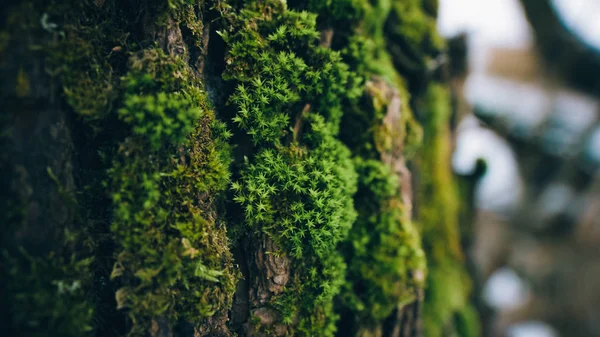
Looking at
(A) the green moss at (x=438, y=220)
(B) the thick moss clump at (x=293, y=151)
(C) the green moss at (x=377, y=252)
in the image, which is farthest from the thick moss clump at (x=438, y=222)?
(B) the thick moss clump at (x=293, y=151)

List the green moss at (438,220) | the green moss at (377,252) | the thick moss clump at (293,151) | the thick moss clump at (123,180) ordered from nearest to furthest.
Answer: the thick moss clump at (123,180), the thick moss clump at (293,151), the green moss at (377,252), the green moss at (438,220)

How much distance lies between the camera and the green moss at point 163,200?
1461 mm

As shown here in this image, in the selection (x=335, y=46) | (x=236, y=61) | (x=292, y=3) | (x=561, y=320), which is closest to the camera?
(x=236, y=61)

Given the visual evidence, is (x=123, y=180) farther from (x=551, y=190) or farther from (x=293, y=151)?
(x=551, y=190)

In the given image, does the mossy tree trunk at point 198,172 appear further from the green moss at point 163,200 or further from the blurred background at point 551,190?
the blurred background at point 551,190

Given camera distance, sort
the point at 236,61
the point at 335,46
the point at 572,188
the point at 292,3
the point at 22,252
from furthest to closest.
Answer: the point at 572,188 → the point at 335,46 → the point at 292,3 → the point at 236,61 → the point at 22,252

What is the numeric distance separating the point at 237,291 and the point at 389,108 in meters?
1.36

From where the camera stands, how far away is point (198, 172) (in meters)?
1.60

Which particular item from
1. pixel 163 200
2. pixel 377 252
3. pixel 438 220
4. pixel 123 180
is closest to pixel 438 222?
pixel 438 220

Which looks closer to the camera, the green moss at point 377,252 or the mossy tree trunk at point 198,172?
the mossy tree trunk at point 198,172

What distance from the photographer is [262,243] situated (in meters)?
1.71

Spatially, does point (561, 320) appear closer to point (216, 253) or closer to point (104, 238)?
point (216, 253)

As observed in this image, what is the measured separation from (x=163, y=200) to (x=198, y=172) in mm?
192

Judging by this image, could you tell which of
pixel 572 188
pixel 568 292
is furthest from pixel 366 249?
pixel 568 292
